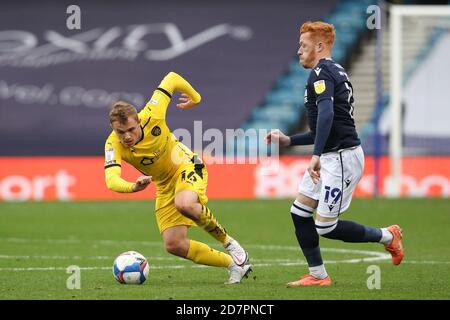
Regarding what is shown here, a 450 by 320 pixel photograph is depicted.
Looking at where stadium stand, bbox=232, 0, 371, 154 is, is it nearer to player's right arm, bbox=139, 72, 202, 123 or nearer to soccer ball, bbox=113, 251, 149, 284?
player's right arm, bbox=139, 72, 202, 123

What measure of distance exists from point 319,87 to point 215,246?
5122 millimetres

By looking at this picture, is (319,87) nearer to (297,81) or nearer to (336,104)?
(336,104)

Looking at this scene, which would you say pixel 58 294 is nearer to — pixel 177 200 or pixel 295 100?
pixel 177 200

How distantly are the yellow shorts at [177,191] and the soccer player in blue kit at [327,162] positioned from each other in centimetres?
82

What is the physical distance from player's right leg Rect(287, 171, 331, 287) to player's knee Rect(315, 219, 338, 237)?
174 millimetres

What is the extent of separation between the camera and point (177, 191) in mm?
8914

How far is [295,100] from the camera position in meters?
27.2

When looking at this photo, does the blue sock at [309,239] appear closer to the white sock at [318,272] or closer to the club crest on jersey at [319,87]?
the white sock at [318,272]

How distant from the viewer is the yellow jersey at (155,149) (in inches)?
344

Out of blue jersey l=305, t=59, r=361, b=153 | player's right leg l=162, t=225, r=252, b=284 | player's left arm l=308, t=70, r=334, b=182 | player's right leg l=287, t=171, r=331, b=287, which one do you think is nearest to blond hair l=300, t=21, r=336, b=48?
blue jersey l=305, t=59, r=361, b=153

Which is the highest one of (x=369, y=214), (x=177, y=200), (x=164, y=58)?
(x=164, y=58)

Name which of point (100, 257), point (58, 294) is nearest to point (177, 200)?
point (58, 294)
